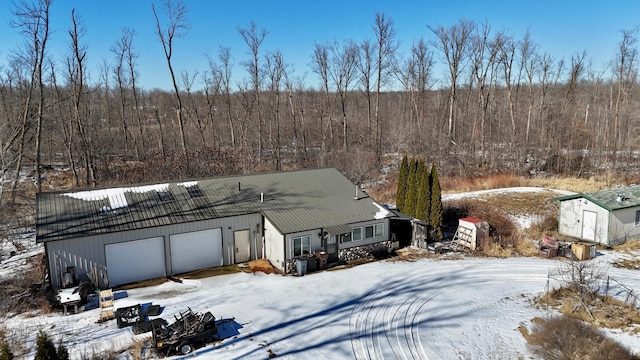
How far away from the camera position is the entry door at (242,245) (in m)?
17.9

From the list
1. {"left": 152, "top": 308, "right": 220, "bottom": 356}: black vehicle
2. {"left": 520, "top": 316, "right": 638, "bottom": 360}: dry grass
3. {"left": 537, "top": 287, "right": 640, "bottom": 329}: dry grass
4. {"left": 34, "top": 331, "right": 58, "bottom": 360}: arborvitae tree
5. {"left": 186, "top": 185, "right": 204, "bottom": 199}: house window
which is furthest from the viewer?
{"left": 186, "top": 185, "right": 204, "bottom": 199}: house window

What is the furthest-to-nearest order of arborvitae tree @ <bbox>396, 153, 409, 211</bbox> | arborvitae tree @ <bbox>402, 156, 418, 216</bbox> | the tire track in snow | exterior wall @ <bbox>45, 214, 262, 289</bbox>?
arborvitae tree @ <bbox>396, 153, 409, 211</bbox> → arborvitae tree @ <bbox>402, 156, 418, 216</bbox> → exterior wall @ <bbox>45, 214, 262, 289</bbox> → the tire track in snow

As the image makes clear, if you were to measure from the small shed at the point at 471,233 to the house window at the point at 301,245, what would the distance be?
8.27 m

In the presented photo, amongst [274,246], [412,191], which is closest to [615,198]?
[412,191]

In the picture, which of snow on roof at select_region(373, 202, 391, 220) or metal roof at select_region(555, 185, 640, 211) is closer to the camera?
snow on roof at select_region(373, 202, 391, 220)

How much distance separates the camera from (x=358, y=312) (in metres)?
13.5

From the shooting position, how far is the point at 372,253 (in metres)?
19.1

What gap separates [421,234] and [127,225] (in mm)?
13206

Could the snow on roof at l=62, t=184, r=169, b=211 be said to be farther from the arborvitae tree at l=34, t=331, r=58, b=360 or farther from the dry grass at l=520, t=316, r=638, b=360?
the dry grass at l=520, t=316, r=638, b=360

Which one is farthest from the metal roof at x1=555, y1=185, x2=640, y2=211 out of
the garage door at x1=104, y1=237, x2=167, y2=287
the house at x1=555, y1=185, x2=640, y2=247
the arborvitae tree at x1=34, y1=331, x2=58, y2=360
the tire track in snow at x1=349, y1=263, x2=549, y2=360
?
the arborvitae tree at x1=34, y1=331, x2=58, y2=360

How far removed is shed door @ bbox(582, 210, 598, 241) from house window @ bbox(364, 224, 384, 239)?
36.8 feet

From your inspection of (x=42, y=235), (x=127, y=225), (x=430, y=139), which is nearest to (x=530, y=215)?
(x=430, y=139)

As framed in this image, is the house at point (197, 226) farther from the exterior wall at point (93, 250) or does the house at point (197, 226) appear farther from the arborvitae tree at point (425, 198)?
the arborvitae tree at point (425, 198)

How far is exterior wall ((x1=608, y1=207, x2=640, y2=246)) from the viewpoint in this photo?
804 inches
